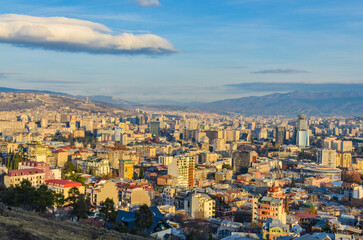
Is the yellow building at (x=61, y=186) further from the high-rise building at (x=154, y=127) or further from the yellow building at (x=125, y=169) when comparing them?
the high-rise building at (x=154, y=127)

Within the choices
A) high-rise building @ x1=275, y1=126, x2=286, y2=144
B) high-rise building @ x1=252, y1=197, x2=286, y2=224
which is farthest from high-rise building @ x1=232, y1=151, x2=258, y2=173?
high-rise building @ x1=275, y1=126, x2=286, y2=144

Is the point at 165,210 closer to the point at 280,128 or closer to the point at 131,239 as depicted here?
the point at 131,239

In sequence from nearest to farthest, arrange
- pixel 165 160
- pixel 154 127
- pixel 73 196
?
pixel 73 196 < pixel 165 160 < pixel 154 127

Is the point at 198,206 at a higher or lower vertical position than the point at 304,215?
higher

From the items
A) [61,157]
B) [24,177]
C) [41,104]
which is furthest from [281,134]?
[41,104]

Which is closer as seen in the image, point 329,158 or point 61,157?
point 61,157

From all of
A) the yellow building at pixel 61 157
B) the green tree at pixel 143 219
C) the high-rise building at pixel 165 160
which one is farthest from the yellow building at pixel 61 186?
the high-rise building at pixel 165 160

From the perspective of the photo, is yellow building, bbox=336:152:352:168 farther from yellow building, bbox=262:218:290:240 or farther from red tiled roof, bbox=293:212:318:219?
yellow building, bbox=262:218:290:240

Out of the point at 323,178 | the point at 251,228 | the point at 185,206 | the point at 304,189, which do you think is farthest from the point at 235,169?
the point at 251,228

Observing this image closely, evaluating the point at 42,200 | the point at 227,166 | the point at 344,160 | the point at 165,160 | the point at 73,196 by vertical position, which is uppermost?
the point at 42,200

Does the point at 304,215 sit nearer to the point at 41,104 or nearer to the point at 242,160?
the point at 242,160
